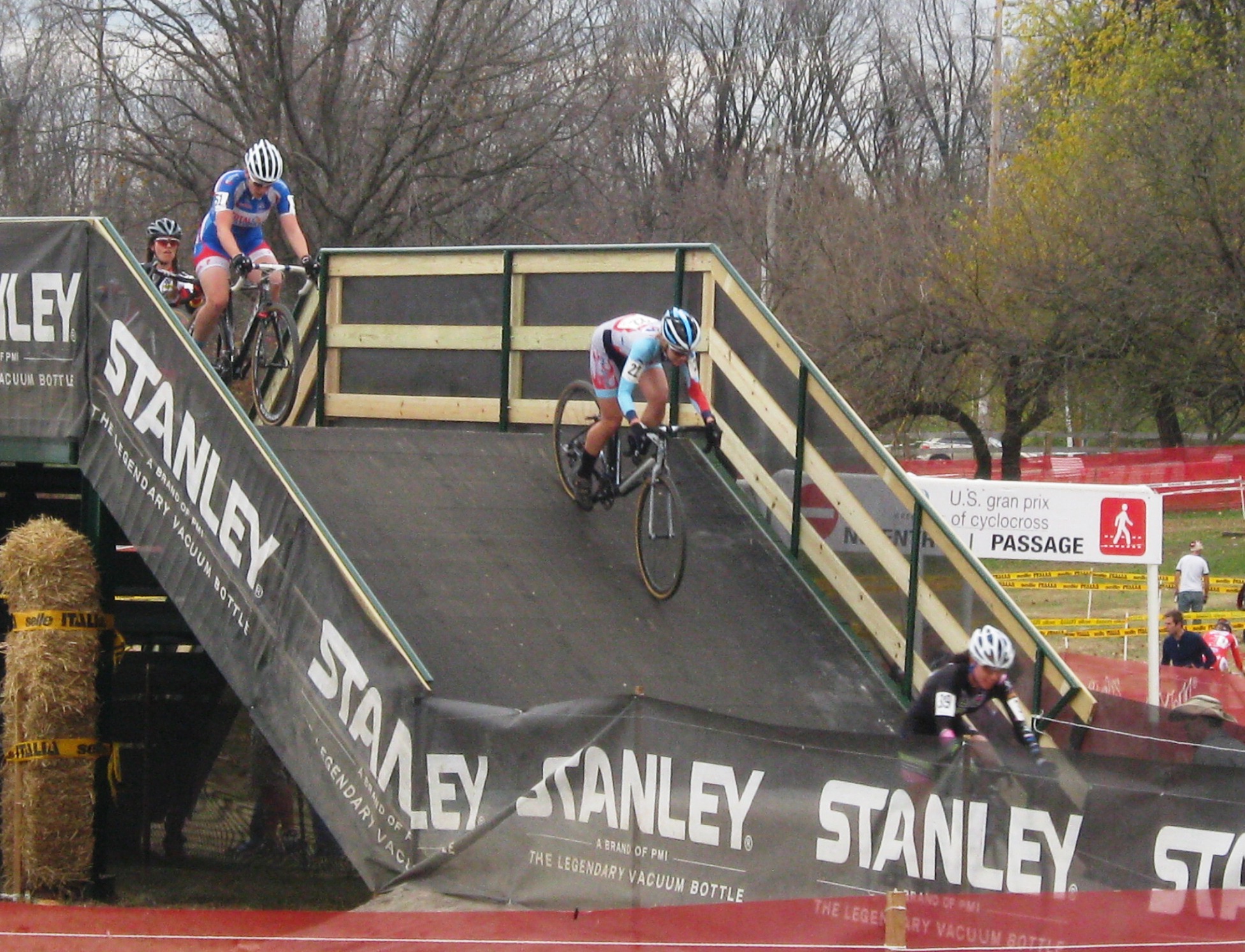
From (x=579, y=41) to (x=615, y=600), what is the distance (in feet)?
70.9

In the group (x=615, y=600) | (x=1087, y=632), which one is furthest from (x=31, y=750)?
(x=1087, y=632)

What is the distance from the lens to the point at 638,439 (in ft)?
31.9

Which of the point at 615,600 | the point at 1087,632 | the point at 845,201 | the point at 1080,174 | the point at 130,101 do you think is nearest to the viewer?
the point at 615,600

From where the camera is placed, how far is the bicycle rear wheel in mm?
10680

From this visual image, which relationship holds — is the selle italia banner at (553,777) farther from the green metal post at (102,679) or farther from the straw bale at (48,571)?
the green metal post at (102,679)

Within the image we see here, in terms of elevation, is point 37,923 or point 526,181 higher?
point 526,181

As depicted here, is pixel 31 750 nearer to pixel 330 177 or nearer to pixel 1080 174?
pixel 330 177

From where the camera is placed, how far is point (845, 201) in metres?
40.6

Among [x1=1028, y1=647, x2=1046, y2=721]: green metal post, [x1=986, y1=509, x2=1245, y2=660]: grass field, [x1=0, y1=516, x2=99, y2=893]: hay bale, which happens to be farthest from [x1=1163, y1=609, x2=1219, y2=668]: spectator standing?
[x1=0, y1=516, x2=99, y2=893]: hay bale

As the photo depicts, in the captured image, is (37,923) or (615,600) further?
(615,600)

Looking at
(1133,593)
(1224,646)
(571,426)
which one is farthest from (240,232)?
(1133,593)

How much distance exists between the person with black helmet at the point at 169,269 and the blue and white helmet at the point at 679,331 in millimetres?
3900

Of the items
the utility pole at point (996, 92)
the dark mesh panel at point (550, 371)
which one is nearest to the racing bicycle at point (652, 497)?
the dark mesh panel at point (550, 371)

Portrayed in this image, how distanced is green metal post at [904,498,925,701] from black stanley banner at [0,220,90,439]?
200 inches
